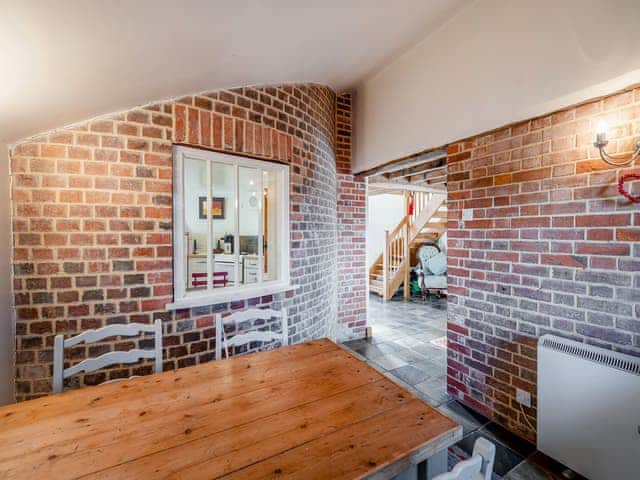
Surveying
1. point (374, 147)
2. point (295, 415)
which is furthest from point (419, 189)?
point (295, 415)

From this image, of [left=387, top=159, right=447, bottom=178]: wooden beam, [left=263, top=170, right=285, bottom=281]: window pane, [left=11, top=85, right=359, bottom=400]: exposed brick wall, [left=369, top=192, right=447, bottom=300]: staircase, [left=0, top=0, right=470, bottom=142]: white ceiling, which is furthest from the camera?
[left=369, top=192, right=447, bottom=300]: staircase

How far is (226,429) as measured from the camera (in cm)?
100

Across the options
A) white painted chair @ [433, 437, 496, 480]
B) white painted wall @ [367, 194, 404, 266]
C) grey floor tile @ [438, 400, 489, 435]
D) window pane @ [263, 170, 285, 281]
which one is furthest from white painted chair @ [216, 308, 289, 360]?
white painted wall @ [367, 194, 404, 266]

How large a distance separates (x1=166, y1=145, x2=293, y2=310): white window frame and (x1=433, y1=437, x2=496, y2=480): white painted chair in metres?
1.84

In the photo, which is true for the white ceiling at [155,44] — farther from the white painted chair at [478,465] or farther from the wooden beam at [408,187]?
the wooden beam at [408,187]

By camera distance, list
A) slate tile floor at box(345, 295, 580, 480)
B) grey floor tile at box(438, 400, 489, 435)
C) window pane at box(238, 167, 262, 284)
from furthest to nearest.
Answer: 1. window pane at box(238, 167, 262, 284)
2. grey floor tile at box(438, 400, 489, 435)
3. slate tile floor at box(345, 295, 580, 480)

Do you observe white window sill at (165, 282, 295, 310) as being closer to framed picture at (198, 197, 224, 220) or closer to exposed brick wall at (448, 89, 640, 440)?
exposed brick wall at (448, 89, 640, 440)

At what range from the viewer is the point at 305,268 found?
2.79 m

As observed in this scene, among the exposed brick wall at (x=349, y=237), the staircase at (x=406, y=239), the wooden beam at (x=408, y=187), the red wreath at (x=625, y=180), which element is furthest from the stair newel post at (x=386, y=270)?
the red wreath at (x=625, y=180)

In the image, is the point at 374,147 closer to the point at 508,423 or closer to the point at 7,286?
the point at 508,423

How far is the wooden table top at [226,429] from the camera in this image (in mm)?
842

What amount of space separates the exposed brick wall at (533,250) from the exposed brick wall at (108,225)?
1796mm

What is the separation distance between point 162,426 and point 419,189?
5068mm

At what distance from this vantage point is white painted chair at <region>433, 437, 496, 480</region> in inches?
23.9
